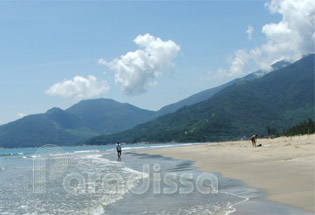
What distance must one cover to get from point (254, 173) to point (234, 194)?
18.8 feet

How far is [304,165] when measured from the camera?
2008 cm

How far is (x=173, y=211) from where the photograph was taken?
12344 mm

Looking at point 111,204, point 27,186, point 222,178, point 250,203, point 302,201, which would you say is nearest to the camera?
point 302,201

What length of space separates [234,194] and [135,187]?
598cm

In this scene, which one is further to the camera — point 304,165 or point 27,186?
point 27,186

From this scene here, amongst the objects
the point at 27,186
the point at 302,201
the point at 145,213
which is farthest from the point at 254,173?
the point at 27,186

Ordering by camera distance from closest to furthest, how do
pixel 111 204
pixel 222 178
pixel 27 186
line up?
pixel 111 204
pixel 222 178
pixel 27 186

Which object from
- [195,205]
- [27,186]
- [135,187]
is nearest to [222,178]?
[135,187]

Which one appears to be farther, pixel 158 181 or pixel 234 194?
pixel 158 181

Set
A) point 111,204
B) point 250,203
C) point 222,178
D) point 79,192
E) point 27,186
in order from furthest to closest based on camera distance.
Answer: point 27,186 → point 222,178 → point 79,192 → point 111,204 → point 250,203

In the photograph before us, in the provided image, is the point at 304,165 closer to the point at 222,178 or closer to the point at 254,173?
the point at 254,173

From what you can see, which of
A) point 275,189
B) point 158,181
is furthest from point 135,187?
point 275,189

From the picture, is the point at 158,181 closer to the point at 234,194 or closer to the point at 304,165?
the point at 234,194

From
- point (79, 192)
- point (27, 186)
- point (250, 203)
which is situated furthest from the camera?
point (27, 186)
